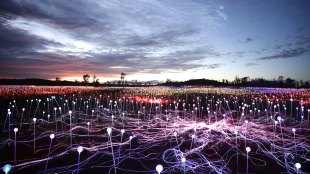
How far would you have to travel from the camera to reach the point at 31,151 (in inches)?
264

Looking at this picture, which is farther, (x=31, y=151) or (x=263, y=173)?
(x=31, y=151)

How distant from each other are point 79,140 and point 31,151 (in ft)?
5.19

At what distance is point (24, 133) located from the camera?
8844 mm

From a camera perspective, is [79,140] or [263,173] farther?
[79,140]

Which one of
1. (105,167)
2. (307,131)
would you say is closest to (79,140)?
(105,167)

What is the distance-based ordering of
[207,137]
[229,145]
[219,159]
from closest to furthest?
1. [219,159]
2. [229,145]
3. [207,137]

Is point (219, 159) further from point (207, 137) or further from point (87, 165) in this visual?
point (87, 165)

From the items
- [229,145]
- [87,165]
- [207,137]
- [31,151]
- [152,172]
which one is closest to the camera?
[152,172]

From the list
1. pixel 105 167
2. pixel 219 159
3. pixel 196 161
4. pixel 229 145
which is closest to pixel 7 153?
pixel 105 167

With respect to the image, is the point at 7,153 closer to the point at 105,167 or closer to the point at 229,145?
the point at 105,167

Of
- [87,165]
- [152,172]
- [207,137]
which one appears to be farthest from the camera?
[207,137]

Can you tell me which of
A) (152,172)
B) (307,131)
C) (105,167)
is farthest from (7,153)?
(307,131)

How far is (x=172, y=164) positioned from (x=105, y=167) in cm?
159

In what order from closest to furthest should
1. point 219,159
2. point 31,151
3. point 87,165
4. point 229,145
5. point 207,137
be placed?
point 87,165 → point 219,159 → point 31,151 → point 229,145 → point 207,137
